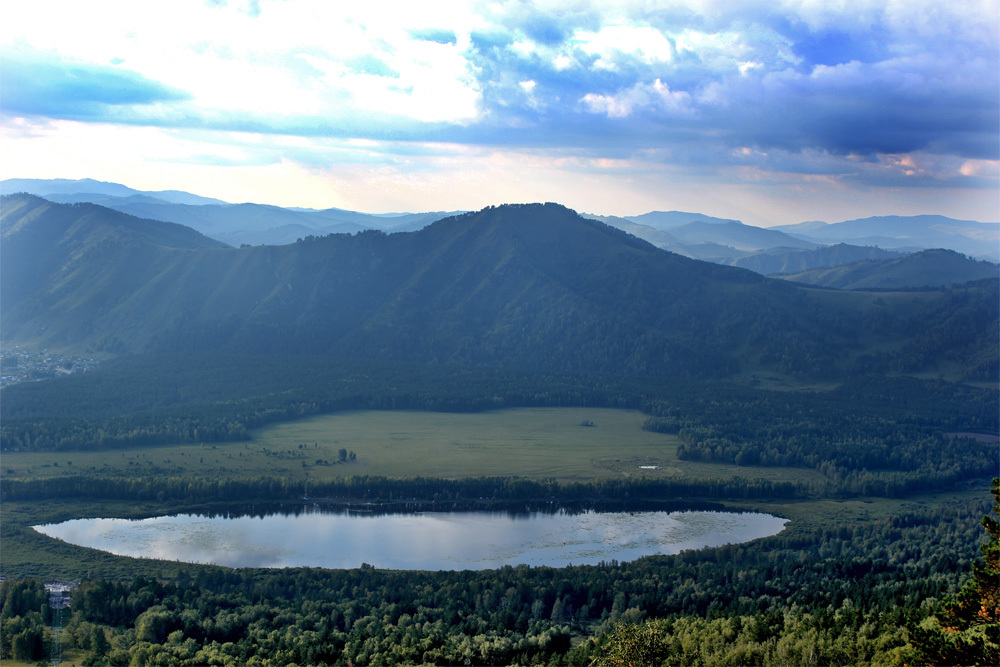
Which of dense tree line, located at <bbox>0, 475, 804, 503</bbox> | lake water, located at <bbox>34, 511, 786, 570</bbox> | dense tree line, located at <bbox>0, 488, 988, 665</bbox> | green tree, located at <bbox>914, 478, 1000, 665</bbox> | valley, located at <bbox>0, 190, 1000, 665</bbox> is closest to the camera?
green tree, located at <bbox>914, 478, 1000, 665</bbox>

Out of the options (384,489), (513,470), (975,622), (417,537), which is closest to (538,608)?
(417,537)

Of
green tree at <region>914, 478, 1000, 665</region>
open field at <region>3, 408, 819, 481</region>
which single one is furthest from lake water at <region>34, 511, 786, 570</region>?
green tree at <region>914, 478, 1000, 665</region>

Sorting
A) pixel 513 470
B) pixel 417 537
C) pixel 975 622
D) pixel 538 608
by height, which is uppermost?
pixel 975 622

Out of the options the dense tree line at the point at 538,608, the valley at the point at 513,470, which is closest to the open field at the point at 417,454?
the valley at the point at 513,470

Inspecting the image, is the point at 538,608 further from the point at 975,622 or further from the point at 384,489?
the point at 975,622

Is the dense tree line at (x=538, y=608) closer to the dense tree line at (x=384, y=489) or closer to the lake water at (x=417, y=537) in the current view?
the lake water at (x=417, y=537)

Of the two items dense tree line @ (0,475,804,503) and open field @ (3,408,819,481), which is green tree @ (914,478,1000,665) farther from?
open field @ (3,408,819,481)
